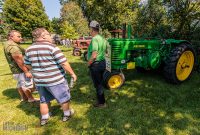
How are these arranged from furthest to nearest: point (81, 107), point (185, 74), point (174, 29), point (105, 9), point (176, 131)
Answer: point (105, 9)
point (174, 29)
point (185, 74)
point (81, 107)
point (176, 131)

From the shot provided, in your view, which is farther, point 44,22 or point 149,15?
point 44,22

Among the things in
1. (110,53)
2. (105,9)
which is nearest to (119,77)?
(110,53)

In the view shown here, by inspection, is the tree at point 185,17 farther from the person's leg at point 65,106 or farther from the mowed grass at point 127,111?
the person's leg at point 65,106

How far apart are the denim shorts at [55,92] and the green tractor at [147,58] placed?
1787mm

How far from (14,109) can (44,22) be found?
128 ft

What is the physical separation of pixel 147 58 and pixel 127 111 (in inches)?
79.9

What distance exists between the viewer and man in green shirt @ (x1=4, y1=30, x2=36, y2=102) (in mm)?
4660

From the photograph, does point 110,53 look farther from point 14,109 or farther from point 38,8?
point 38,8

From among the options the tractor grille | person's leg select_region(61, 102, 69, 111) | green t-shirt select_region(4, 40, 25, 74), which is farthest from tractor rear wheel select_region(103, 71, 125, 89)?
green t-shirt select_region(4, 40, 25, 74)

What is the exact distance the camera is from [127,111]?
4.62 m

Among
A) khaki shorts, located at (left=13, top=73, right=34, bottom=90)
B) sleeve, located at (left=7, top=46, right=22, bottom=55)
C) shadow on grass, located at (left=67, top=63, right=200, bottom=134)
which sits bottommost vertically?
shadow on grass, located at (left=67, top=63, right=200, bottom=134)

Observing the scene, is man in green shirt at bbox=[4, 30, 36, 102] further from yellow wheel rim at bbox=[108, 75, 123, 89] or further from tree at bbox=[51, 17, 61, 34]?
tree at bbox=[51, 17, 61, 34]

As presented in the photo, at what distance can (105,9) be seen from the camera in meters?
27.8

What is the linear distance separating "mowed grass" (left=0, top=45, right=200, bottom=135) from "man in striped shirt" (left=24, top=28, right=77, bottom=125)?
72cm
